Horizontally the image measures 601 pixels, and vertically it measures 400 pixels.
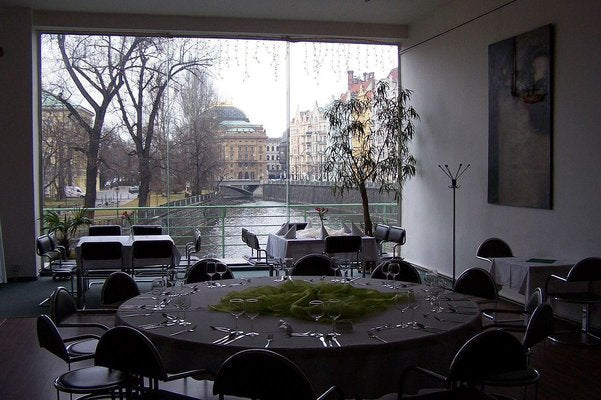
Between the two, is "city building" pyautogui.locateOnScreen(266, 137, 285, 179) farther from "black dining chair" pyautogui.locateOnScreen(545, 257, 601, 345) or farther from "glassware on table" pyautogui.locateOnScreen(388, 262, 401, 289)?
"glassware on table" pyautogui.locateOnScreen(388, 262, 401, 289)

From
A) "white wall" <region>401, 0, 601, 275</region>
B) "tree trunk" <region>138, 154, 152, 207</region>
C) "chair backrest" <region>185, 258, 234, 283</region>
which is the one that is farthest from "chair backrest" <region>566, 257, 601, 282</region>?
"tree trunk" <region>138, 154, 152, 207</region>

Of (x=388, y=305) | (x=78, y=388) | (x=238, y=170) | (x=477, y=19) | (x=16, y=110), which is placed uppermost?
(x=477, y=19)

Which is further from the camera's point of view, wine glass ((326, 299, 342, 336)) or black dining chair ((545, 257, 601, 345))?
black dining chair ((545, 257, 601, 345))

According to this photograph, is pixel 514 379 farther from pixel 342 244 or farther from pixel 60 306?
pixel 342 244

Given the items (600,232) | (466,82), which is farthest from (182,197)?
(600,232)

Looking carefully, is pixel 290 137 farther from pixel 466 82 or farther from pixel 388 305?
pixel 388 305

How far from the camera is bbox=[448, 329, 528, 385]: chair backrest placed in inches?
120

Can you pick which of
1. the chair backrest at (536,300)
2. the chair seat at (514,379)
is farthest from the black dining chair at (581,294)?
the chair seat at (514,379)

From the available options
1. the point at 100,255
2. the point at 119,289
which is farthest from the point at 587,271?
the point at 100,255

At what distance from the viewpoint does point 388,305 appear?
13.1 feet

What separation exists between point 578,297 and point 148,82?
7310 millimetres

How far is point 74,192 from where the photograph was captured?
10312 mm

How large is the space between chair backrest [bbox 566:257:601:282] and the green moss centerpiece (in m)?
2.35

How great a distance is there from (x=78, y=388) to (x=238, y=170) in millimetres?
7848
